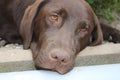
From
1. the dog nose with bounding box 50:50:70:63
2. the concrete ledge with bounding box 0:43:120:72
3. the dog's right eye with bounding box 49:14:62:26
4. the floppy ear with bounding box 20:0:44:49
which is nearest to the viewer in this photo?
the dog nose with bounding box 50:50:70:63

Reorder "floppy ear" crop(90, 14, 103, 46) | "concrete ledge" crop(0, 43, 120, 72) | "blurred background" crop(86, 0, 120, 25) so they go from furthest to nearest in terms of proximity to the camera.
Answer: "blurred background" crop(86, 0, 120, 25) < "floppy ear" crop(90, 14, 103, 46) < "concrete ledge" crop(0, 43, 120, 72)

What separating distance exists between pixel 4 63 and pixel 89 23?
2.73 ft

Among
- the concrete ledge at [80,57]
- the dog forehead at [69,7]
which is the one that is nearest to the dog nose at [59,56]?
the concrete ledge at [80,57]

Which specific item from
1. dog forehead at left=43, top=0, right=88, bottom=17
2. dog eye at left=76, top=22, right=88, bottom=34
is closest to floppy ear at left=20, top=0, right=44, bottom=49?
dog forehead at left=43, top=0, right=88, bottom=17

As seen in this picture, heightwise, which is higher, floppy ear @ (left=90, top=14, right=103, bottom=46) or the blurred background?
floppy ear @ (left=90, top=14, right=103, bottom=46)

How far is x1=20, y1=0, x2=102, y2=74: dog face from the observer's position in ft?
9.43

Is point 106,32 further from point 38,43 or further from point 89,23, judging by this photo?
point 38,43

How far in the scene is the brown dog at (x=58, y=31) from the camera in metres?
2.88

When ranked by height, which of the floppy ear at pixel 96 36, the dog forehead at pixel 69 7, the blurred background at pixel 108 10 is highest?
the dog forehead at pixel 69 7

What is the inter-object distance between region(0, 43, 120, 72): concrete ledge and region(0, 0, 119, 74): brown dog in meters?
0.06

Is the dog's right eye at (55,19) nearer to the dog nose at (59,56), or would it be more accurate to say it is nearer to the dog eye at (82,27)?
the dog eye at (82,27)

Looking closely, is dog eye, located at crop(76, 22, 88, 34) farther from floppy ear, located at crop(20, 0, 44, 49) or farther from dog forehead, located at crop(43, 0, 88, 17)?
floppy ear, located at crop(20, 0, 44, 49)

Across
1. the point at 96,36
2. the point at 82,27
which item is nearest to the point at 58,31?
the point at 82,27

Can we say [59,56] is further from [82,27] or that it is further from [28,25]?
[28,25]
